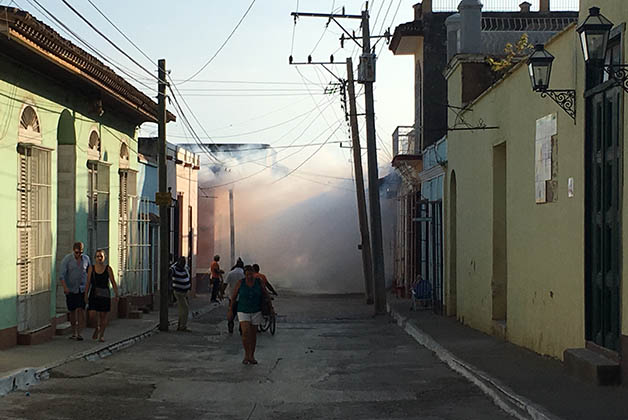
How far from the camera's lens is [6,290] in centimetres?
1528

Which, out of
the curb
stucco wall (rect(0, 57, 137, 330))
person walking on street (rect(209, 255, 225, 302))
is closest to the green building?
stucco wall (rect(0, 57, 137, 330))

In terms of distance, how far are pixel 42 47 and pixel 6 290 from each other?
3.70m

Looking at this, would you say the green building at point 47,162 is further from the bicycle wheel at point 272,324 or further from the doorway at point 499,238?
the doorway at point 499,238

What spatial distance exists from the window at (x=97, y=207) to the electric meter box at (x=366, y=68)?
845 centimetres

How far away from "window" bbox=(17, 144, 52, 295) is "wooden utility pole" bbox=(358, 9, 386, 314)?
12.0 m

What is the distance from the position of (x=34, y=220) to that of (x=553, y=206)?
27.8ft

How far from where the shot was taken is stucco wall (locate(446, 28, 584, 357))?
13125 mm

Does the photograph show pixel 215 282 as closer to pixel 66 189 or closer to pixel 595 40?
pixel 66 189

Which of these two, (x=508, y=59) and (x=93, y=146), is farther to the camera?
(x=93, y=146)

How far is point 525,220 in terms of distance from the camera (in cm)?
1612

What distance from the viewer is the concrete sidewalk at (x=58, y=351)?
1184 centimetres

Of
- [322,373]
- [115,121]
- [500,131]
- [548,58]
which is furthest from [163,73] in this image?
[548,58]

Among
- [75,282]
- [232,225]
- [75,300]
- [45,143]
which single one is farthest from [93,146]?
[232,225]

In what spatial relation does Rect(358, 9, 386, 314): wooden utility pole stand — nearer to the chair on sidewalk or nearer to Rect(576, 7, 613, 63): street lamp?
the chair on sidewalk
